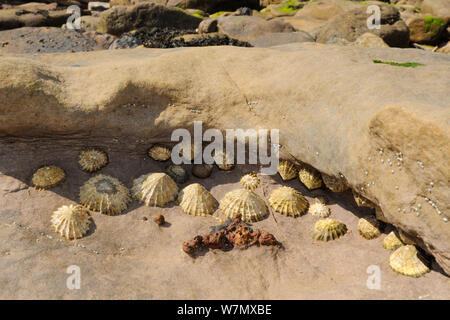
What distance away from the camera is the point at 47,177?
591 centimetres

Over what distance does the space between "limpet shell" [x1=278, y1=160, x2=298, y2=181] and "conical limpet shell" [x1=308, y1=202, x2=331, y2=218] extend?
658 millimetres

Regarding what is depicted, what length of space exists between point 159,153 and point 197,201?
4.22 feet

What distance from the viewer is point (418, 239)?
4562 millimetres

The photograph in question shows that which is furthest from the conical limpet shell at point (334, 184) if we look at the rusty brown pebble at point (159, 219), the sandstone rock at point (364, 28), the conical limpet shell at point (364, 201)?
the sandstone rock at point (364, 28)

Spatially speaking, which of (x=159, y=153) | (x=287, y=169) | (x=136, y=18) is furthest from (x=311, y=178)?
(x=136, y=18)

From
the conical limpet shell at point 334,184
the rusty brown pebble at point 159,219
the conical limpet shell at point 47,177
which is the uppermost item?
the conical limpet shell at point 334,184

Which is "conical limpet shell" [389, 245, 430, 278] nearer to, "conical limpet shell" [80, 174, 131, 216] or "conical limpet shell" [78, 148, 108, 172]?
"conical limpet shell" [80, 174, 131, 216]

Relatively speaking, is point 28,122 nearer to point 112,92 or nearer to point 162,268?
point 112,92

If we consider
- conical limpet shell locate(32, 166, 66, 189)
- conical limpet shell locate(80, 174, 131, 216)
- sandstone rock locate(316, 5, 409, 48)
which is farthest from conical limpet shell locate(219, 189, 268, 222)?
sandstone rock locate(316, 5, 409, 48)

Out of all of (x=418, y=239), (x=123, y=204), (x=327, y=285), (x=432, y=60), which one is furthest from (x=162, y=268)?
(x=432, y=60)

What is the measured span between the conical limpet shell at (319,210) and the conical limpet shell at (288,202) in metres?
0.12

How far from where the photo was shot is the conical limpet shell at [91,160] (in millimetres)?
6262

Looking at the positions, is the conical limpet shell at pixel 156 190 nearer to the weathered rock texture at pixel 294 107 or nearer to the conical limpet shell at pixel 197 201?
the conical limpet shell at pixel 197 201

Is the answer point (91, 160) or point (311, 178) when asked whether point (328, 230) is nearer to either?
point (311, 178)
